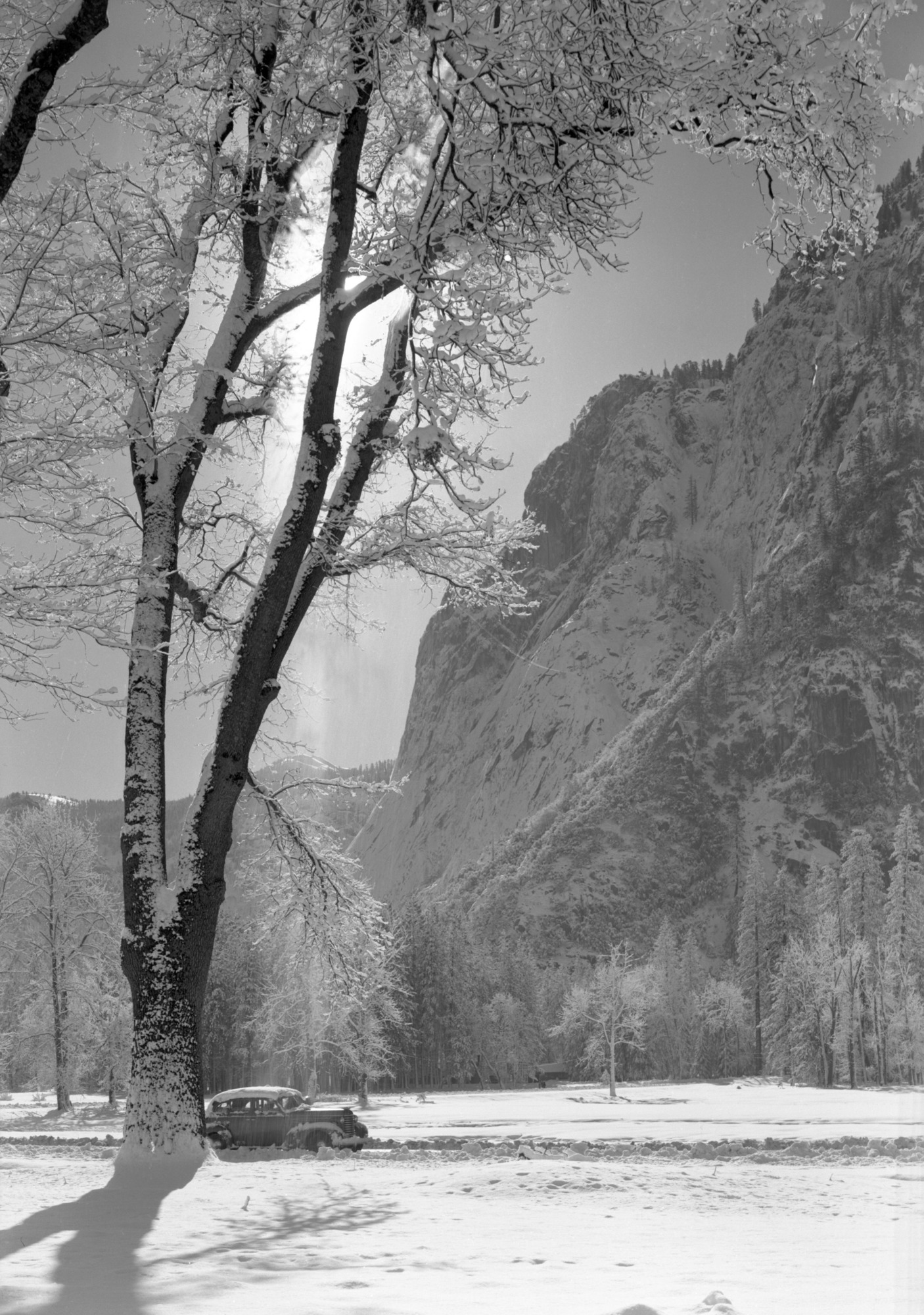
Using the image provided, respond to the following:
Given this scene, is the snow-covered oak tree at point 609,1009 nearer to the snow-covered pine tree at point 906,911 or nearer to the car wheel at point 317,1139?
the snow-covered pine tree at point 906,911

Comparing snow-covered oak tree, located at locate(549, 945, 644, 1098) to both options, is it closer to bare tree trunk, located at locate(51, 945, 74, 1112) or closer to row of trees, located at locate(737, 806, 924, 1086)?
row of trees, located at locate(737, 806, 924, 1086)

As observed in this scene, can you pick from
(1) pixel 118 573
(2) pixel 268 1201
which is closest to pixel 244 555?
(1) pixel 118 573

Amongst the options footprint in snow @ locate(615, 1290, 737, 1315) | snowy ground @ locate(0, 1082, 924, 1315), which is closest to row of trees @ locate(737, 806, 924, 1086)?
snowy ground @ locate(0, 1082, 924, 1315)

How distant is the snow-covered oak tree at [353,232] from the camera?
6.97 metres

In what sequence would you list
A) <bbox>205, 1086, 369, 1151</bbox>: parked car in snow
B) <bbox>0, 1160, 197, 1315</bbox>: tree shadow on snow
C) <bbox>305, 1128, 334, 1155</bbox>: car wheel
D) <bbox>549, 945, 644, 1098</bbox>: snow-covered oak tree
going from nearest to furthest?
<bbox>0, 1160, 197, 1315</bbox>: tree shadow on snow → <bbox>305, 1128, 334, 1155</bbox>: car wheel → <bbox>205, 1086, 369, 1151</bbox>: parked car in snow → <bbox>549, 945, 644, 1098</bbox>: snow-covered oak tree

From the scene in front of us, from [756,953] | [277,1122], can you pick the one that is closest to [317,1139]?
[277,1122]

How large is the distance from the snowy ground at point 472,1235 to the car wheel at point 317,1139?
5.56m

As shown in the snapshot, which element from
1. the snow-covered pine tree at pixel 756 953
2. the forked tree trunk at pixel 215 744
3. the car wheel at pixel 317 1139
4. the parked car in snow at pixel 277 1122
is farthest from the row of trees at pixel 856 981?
the forked tree trunk at pixel 215 744

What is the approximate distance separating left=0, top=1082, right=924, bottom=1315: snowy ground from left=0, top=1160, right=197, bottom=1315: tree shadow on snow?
0.7 inches

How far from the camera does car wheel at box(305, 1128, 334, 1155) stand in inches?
612

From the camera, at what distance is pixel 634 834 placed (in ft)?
612

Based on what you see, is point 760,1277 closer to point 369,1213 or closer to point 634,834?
point 369,1213

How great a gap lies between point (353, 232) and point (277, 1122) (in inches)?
588

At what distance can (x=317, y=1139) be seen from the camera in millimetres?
15891
